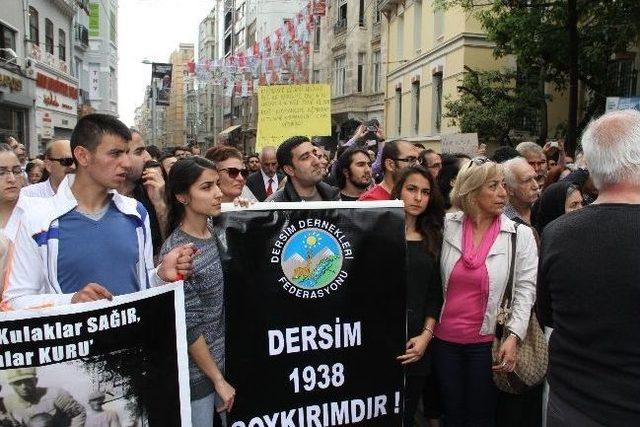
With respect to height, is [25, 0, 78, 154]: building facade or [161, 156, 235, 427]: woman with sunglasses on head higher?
[25, 0, 78, 154]: building facade

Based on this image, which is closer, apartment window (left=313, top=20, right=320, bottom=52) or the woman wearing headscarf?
the woman wearing headscarf

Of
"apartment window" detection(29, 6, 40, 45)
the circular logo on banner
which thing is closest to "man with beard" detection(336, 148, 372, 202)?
the circular logo on banner

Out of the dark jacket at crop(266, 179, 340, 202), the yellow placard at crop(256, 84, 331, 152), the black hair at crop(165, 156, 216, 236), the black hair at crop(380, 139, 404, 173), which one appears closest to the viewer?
the black hair at crop(165, 156, 216, 236)

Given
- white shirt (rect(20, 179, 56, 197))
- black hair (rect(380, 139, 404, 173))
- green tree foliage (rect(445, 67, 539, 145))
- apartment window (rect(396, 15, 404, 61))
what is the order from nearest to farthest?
black hair (rect(380, 139, 404, 173)) < white shirt (rect(20, 179, 56, 197)) < green tree foliage (rect(445, 67, 539, 145)) < apartment window (rect(396, 15, 404, 61))

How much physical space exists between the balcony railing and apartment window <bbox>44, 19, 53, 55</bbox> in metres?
16.0

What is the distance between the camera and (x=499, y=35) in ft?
41.7

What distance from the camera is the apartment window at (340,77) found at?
3291 centimetres

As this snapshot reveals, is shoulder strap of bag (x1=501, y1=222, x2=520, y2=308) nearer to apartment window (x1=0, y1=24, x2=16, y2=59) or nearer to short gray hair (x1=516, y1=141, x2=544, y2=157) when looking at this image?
short gray hair (x1=516, y1=141, x2=544, y2=157)

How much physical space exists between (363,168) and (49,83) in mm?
20451


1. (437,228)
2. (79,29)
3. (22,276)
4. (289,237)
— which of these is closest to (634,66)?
(437,228)

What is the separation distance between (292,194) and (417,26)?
68.9 ft

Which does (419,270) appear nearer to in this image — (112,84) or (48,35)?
(48,35)

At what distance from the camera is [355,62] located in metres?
31.0

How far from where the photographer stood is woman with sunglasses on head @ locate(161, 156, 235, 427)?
8.90ft
